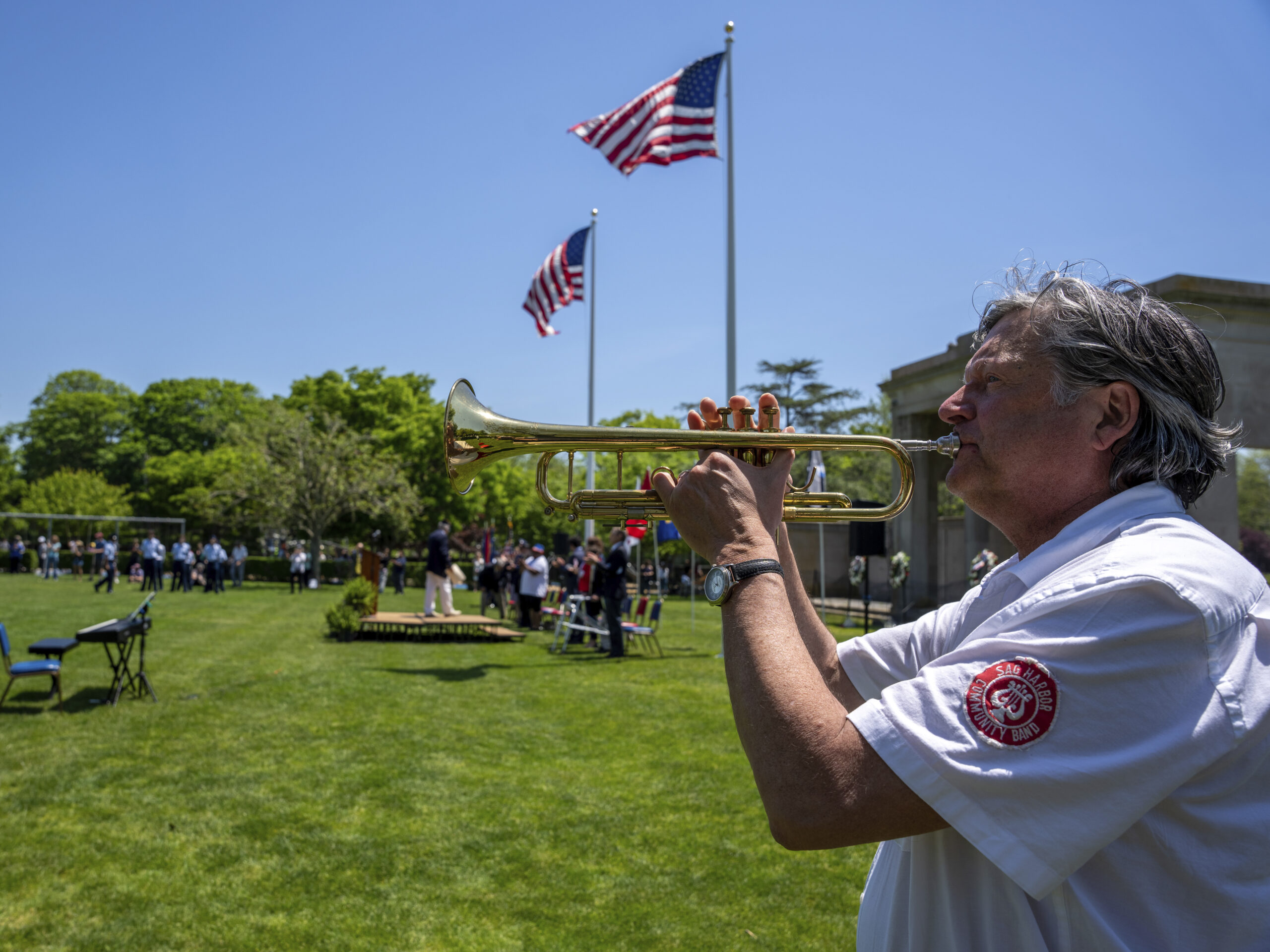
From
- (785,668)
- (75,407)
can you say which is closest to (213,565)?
(785,668)

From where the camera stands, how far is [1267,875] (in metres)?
1.31

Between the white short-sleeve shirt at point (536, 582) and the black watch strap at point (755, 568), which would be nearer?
the black watch strap at point (755, 568)

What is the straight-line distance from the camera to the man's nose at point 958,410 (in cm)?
180

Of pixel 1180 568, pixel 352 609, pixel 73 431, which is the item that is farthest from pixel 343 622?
pixel 73 431

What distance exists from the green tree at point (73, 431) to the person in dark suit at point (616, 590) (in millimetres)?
65957

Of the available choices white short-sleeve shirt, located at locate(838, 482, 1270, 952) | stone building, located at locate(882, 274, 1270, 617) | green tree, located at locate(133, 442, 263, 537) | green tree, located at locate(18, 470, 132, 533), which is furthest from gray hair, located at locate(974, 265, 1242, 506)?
green tree, located at locate(18, 470, 132, 533)

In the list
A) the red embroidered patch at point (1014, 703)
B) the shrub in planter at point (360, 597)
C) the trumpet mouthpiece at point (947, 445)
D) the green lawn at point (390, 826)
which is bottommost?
the green lawn at point (390, 826)

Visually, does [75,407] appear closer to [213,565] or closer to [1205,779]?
[213,565]

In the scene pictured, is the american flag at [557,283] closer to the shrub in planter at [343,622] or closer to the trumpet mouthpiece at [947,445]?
the shrub in planter at [343,622]

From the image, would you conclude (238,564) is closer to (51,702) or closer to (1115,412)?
(51,702)

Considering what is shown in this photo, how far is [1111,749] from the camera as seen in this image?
1190 millimetres

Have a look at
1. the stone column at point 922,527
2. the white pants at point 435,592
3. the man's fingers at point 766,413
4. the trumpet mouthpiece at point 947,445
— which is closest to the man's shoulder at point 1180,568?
the trumpet mouthpiece at point 947,445

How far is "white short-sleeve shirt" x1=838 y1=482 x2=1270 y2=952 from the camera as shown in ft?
3.94

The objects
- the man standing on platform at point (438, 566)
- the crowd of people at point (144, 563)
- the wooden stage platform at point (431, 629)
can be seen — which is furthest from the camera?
the crowd of people at point (144, 563)
